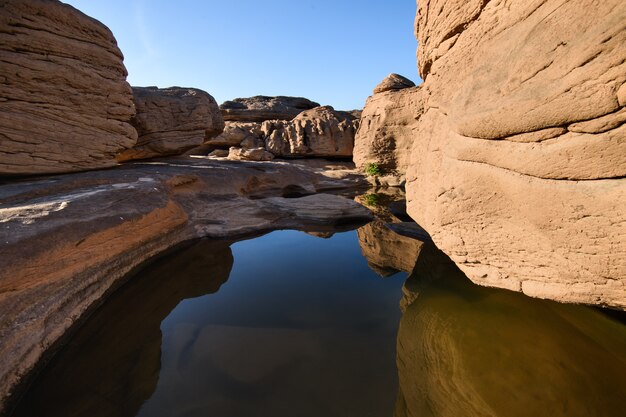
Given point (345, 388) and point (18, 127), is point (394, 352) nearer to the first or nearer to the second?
point (345, 388)

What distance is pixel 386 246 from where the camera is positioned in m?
5.59

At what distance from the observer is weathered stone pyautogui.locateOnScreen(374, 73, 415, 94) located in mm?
12699

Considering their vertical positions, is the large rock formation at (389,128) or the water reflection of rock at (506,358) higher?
the large rock formation at (389,128)

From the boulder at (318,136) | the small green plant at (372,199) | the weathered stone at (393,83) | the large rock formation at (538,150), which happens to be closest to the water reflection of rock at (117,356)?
the large rock formation at (538,150)

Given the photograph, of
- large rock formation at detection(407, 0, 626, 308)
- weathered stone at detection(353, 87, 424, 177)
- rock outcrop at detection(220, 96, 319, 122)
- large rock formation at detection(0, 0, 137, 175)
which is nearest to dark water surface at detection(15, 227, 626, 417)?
large rock formation at detection(407, 0, 626, 308)

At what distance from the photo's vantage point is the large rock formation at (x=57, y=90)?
15.2ft

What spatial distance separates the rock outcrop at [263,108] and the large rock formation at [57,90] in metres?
15.9

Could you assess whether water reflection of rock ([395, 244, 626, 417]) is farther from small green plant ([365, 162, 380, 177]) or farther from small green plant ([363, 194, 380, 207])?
small green plant ([365, 162, 380, 177])

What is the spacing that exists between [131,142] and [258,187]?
140 inches

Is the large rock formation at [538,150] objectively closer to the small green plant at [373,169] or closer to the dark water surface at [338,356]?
the dark water surface at [338,356]

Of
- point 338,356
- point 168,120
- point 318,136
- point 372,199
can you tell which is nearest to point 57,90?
point 168,120

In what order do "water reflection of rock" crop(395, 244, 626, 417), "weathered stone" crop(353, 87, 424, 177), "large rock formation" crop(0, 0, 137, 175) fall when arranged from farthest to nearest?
"weathered stone" crop(353, 87, 424, 177), "large rock formation" crop(0, 0, 137, 175), "water reflection of rock" crop(395, 244, 626, 417)

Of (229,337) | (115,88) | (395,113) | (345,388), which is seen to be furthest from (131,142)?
(395,113)

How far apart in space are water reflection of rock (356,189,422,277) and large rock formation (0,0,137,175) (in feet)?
17.9
